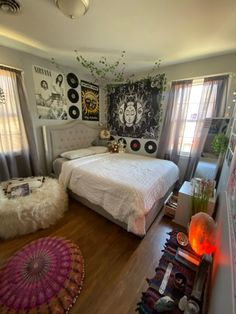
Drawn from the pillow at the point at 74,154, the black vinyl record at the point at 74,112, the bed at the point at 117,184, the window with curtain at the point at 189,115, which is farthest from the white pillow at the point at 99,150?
the window with curtain at the point at 189,115

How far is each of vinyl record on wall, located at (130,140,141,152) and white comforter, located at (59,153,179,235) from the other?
41.8 inches

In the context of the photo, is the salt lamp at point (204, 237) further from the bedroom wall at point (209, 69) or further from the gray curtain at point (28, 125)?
the gray curtain at point (28, 125)

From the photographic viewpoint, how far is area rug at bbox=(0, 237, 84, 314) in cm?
112

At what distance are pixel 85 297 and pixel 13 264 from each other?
2.64 ft

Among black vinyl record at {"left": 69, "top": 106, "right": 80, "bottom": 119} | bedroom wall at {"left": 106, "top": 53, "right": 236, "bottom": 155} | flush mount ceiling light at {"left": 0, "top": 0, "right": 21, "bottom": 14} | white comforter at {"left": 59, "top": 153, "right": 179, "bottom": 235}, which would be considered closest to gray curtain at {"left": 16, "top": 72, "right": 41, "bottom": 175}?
white comforter at {"left": 59, "top": 153, "right": 179, "bottom": 235}

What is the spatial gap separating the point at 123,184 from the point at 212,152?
176 centimetres

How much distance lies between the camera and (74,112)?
3.30 m

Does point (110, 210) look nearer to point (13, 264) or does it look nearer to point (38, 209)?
point (38, 209)

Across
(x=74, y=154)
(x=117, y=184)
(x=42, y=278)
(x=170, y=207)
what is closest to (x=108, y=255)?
(x=42, y=278)

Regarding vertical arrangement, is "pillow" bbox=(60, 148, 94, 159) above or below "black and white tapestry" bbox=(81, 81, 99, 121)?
below

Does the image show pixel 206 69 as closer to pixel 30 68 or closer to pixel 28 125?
pixel 30 68

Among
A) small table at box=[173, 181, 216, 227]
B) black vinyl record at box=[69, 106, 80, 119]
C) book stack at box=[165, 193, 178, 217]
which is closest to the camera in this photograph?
small table at box=[173, 181, 216, 227]

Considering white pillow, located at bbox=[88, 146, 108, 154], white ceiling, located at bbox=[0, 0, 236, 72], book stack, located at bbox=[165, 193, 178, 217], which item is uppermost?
white ceiling, located at bbox=[0, 0, 236, 72]

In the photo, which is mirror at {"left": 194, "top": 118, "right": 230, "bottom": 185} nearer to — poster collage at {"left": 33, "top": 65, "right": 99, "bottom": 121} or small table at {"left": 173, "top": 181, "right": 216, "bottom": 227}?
small table at {"left": 173, "top": 181, "right": 216, "bottom": 227}
